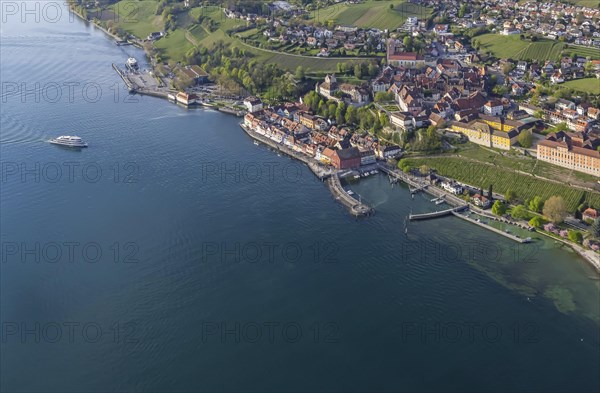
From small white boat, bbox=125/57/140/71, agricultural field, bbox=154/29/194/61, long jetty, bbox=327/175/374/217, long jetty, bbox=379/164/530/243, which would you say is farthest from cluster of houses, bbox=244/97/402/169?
agricultural field, bbox=154/29/194/61

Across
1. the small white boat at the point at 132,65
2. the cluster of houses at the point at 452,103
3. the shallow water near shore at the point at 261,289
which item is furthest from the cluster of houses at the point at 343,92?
the small white boat at the point at 132,65

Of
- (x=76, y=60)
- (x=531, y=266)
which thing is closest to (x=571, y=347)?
(x=531, y=266)

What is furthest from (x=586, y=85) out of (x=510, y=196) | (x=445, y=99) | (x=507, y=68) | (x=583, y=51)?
(x=510, y=196)

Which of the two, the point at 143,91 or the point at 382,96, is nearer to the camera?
the point at 382,96

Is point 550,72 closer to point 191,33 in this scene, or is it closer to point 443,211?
point 443,211

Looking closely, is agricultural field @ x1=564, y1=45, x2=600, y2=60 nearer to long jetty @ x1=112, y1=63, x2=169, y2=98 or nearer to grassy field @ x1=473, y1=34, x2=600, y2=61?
grassy field @ x1=473, y1=34, x2=600, y2=61

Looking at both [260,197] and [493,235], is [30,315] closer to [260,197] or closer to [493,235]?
[260,197]
